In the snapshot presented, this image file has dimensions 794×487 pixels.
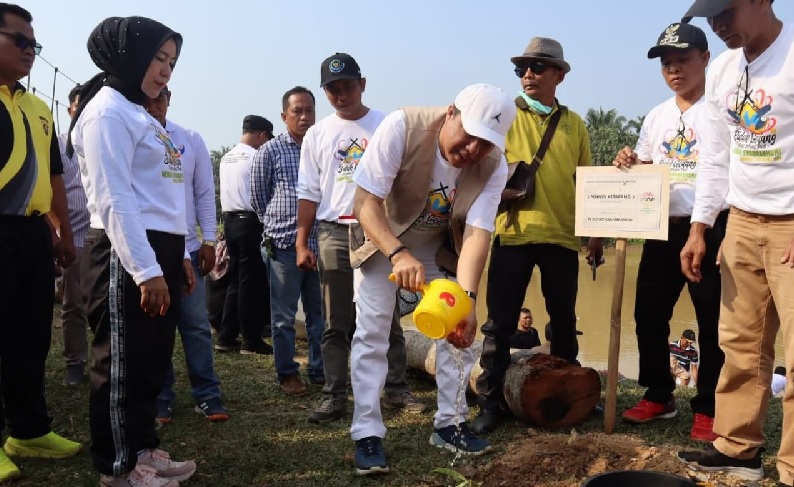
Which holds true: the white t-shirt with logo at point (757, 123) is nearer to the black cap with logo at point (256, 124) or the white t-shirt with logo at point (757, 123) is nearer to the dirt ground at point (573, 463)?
the dirt ground at point (573, 463)

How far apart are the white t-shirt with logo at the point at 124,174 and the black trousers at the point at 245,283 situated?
3398 mm

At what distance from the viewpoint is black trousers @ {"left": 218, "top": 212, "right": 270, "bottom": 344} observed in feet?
20.2

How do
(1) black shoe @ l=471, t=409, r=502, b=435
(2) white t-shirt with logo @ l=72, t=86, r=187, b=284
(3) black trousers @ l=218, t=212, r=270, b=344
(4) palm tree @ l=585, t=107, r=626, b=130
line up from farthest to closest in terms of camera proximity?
(4) palm tree @ l=585, t=107, r=626, b=130 → (3) black trousers @ l=218, t=212, r=270, b=344 → (1) black shoe @ l=471, t=409, r=502, b=435 → (2) white t-shirt with logo @ l=72, t=86, r=187, b=284

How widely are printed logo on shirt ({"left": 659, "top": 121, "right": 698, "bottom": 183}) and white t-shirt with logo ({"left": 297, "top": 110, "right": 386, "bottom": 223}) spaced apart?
1.80 meters

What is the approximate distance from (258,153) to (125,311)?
2.81 m

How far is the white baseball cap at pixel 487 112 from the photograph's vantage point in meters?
2.83

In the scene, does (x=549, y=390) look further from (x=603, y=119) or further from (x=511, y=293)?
(x=603, y=119)

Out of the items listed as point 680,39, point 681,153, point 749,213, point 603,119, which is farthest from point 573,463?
point 603,119

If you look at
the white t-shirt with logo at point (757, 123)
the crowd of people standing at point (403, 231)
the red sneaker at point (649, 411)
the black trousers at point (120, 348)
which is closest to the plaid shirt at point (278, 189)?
the crowd of people standing at point (403, 231)

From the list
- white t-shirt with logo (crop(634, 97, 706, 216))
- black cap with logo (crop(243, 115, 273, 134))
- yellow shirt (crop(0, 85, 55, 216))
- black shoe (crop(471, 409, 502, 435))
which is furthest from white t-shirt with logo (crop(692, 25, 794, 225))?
black cap with logo (crop(243, 115, 273, 134))

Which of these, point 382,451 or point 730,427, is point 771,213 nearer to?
point 730,427

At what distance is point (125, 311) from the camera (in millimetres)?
2715

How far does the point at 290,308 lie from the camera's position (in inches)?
195

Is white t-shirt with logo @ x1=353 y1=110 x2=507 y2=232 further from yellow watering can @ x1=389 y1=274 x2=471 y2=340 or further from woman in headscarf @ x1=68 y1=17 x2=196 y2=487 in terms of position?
woman in headscarf @ x1=68 y1=17 x2=196 y2=487
